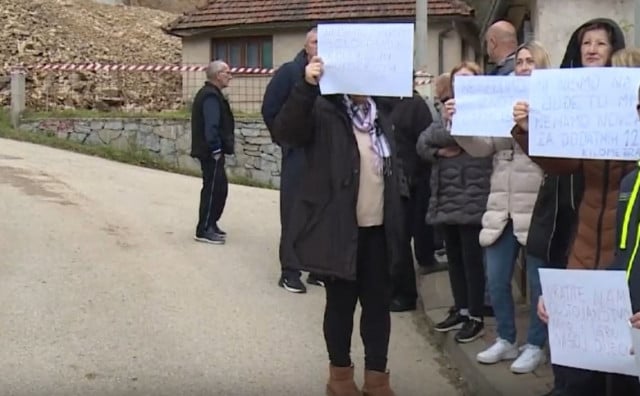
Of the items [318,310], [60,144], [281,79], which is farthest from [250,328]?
[60,144]

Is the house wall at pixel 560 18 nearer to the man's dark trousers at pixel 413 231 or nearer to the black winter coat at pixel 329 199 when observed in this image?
the man's dark trousers at pixel 413 231

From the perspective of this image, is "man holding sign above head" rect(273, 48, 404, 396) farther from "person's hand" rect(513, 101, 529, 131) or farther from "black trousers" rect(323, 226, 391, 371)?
"person's hand" rect(513, 101, 529, 131)

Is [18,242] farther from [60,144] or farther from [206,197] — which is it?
[60,144]

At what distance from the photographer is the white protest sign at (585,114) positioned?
3840 millimetres

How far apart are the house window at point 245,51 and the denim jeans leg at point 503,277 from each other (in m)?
18.4

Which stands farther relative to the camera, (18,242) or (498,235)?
(18,242)

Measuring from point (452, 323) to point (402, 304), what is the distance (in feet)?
3.01

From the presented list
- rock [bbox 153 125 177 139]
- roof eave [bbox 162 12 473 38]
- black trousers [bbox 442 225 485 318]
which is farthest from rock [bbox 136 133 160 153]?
black trousers [bbox 442 225 485 318]

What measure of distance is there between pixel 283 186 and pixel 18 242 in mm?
3191

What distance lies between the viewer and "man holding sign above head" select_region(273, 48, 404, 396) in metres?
4.77

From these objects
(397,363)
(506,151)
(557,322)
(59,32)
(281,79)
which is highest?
(59,32)

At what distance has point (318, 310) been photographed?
721 centimetres

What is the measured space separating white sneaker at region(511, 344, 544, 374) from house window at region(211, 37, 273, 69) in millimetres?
18595

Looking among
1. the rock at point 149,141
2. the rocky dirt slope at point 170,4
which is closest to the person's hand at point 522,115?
the rock at point 149,141
